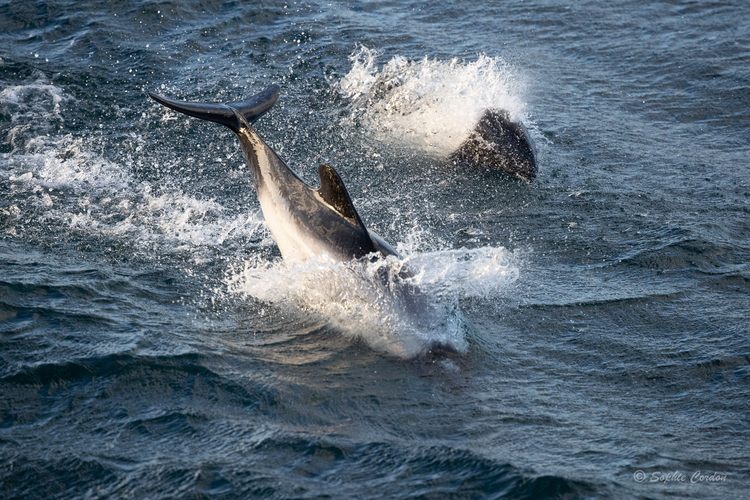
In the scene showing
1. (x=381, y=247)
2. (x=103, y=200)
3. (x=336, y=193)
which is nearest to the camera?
(x=336, y=193)

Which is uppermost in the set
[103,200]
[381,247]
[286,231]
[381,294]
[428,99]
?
[428,99]

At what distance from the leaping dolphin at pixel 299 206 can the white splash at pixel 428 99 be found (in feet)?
12.8

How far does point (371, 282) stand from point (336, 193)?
35.1 inches

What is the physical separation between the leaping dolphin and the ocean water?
212 millimetres

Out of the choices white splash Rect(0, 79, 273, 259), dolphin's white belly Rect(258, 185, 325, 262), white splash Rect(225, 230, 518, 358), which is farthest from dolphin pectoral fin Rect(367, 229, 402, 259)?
white splash Rect(0, 79, 273, 259)

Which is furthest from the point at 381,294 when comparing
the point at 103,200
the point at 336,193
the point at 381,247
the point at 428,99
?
the point at 428,99

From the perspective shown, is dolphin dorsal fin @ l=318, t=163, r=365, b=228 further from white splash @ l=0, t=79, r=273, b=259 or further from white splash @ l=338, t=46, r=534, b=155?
white splash @ l=338, t=46, r=534, b=155

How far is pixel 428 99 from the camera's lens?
11.4 meters

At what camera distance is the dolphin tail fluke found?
22.8 ft

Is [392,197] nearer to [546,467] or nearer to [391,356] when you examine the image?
[391,356]

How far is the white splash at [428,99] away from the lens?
1080 centimetres

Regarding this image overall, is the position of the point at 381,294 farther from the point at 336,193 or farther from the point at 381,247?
the point at 336,193

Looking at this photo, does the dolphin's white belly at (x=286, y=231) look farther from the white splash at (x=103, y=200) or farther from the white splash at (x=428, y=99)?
the white splash at (x=428, y=99)

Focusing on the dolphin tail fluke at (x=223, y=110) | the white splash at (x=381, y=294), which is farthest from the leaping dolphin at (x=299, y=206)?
the white splash at (x=381, y=294)
